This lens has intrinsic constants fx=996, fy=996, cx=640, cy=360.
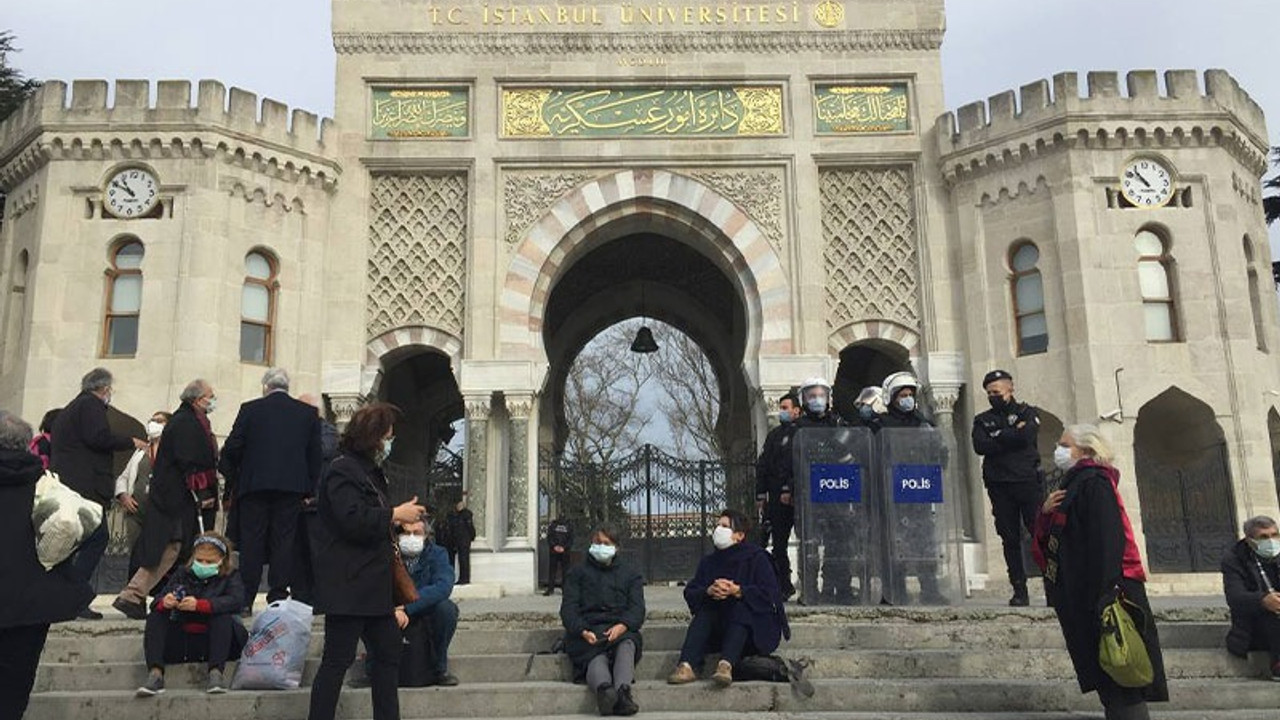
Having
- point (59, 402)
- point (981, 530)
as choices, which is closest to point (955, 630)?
point (981, 530)

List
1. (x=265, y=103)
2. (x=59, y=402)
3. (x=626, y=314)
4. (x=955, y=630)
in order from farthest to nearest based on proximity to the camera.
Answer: (x=626, y=314) → (x=265, y=103) → (x=59, y=402) → (x=955, y=630)

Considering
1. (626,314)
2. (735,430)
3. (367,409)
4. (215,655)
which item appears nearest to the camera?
Answer: (367,409)

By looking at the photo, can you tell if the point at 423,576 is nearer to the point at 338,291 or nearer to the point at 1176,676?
the point at 1176,676

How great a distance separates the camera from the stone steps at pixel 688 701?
5.80 m

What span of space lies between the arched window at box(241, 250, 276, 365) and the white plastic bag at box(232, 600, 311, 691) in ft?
28.4

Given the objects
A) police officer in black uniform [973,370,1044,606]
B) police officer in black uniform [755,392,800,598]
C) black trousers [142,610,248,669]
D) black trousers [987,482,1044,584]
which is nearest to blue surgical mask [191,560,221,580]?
black trousers [142,610,248,669]

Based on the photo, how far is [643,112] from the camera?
1564 centimetres

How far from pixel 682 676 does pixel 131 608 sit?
13.2 feet

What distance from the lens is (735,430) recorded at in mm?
19172

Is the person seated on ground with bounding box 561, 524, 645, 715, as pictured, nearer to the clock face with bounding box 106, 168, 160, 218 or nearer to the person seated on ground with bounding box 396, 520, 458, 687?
the person seated on ground with bounding box 396, 520, 458, 687

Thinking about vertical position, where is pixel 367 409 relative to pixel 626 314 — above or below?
below

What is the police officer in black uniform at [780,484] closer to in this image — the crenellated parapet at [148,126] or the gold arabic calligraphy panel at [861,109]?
the gold arabic calligraphy panel at [861,109]

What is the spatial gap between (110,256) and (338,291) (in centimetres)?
307

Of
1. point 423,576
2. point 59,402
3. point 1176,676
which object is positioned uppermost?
point 59,402
